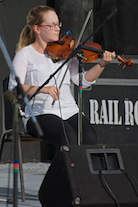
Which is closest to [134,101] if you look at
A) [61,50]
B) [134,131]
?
[134,131]

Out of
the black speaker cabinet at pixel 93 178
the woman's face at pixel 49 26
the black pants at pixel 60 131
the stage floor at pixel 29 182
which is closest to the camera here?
the black speaker cabinet at pixel 93 178

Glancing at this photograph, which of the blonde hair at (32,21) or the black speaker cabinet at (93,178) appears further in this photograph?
the blonde hair at (32,21)

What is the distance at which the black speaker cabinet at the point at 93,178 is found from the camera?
133 centimetres

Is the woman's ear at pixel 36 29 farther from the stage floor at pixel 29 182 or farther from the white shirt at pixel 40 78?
the stage floor at pixel 29 182

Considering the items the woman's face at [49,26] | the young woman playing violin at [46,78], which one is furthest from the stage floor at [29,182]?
the woman's face at [49,26]

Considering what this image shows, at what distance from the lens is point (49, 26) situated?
6.42 ft

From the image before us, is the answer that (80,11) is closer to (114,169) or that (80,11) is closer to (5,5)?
(5,5)

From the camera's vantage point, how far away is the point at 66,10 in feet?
12.1

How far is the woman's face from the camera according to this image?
1955mm

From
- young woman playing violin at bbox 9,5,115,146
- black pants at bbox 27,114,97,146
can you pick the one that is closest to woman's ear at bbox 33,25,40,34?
young woman playing violin at bbox 9,5,115,146

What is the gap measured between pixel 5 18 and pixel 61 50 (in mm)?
1830

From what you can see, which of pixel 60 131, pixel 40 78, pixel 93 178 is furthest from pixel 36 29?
pixel 93 178

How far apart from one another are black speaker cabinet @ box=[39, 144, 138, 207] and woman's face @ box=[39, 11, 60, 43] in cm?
81

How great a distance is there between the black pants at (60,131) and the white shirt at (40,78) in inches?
2.3
